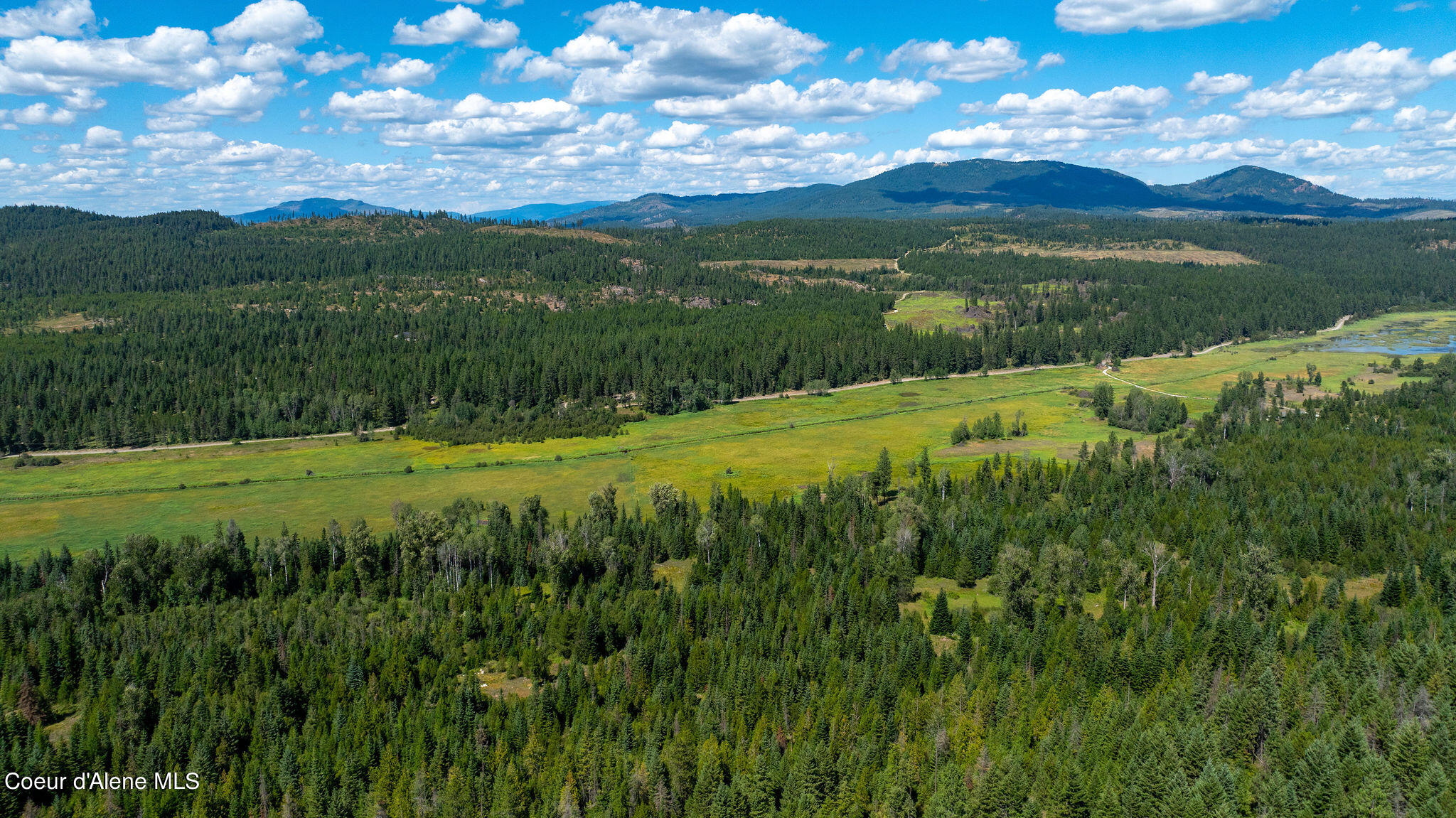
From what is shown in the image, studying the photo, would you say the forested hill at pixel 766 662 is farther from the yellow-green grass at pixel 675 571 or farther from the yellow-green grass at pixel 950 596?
the yellow-green grass at pixel 675 571

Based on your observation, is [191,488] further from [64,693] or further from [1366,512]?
[1366,512]

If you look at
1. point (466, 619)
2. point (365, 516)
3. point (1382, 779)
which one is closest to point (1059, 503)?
point (1382, 779)

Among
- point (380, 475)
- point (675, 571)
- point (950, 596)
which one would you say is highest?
point (380, 475)

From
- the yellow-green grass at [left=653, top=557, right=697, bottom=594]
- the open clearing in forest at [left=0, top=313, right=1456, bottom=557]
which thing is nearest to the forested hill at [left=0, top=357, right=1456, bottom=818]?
the yellow-green grass at [left=653, top=557, right=697, bottom=594]

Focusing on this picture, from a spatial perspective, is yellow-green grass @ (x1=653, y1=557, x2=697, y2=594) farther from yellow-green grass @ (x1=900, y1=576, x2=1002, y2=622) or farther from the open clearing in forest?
the open clearing in forest

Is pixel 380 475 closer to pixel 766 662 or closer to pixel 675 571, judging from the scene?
pixel 675 571


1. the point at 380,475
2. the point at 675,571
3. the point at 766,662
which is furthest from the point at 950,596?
the point at 380,475

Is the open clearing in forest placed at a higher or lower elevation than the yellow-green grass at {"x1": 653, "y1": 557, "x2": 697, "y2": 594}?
higher

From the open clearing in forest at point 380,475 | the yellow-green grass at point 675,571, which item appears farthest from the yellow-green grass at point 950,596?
the open clearing in forest at point 380,475
